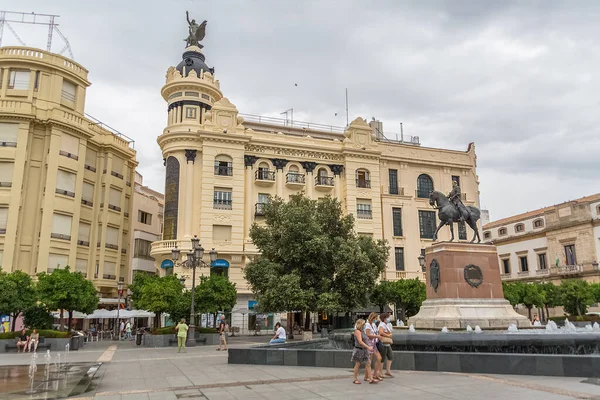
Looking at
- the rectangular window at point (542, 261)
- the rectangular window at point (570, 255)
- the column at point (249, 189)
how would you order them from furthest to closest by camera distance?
the rectangular window at point (542, 261), the rectangular window at point (570, 255), the column at point (249, 189)

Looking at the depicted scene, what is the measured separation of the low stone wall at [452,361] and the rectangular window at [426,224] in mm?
32859

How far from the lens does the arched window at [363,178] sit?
43188 mm

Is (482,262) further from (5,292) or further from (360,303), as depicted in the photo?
(5,292)

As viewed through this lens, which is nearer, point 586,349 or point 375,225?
point 586,349

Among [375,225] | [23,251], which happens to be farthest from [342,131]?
[23,251]

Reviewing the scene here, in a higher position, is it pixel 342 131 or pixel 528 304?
pixel 342 131

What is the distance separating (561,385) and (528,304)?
31515 mm

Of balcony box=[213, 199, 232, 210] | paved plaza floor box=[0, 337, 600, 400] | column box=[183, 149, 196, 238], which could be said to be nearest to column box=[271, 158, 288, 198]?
balcony box=[213, 199, 232, 210]

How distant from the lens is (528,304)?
3791cm

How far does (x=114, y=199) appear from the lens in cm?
4175

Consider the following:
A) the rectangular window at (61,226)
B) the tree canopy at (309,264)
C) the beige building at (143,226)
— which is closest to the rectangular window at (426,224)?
the tree canopy at (309,264)

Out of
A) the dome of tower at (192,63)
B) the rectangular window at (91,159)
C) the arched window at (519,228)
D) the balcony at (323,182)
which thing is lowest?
the arched window at (519,228)

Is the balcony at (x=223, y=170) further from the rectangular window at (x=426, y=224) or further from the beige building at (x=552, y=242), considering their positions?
the beige building at (x=552, y=242)

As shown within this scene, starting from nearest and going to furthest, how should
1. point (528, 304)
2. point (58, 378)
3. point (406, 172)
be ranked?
point (58, 378) < point (528, 304) < point (406, 172)
